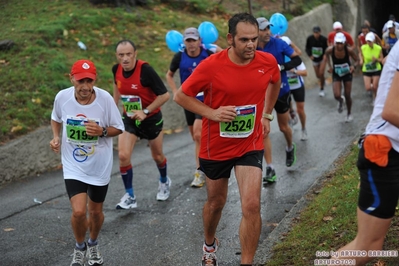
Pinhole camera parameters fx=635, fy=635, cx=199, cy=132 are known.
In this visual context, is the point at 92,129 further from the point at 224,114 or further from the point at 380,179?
the point at 380,179

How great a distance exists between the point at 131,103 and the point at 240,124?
115 inches

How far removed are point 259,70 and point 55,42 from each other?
32.7 ft

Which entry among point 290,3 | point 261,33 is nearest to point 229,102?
point 261,33

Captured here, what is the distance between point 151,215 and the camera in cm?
770

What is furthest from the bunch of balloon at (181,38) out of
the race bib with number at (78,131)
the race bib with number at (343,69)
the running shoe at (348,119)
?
the running shoe at (348,119)

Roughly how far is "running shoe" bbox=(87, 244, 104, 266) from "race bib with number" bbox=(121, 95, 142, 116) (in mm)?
2184

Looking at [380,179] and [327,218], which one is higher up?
[380,179]

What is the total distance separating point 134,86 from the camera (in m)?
7.79

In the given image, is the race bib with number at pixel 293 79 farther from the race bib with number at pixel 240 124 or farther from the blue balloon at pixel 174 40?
the race bib with number at pixel 240 124

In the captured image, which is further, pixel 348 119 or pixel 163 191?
pixel 348 119

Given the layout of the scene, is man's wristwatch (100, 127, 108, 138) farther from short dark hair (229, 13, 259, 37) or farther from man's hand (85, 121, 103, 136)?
short dark hair (229, 13, 259, 37)

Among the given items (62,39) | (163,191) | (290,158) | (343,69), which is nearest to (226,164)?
(163,191)

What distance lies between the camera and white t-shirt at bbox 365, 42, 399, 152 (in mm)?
3791

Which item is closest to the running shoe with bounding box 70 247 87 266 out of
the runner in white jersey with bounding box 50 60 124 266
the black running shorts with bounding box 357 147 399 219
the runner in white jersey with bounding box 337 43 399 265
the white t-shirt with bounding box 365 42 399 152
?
the runner in white jersey with bounding box 50 60 124 266
